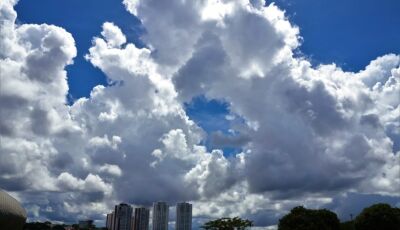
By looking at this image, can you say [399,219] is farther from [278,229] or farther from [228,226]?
[228,226]

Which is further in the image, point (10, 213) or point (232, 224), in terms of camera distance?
point (232, 224)

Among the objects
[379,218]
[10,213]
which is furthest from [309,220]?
[10,213]

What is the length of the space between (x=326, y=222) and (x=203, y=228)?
40627 mm

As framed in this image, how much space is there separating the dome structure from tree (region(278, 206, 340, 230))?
60.9 m

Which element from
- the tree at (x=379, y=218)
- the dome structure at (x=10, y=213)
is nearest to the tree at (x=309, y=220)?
the tree at (x=379, y=218)

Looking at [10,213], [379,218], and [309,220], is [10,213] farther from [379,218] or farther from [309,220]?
[379,218]

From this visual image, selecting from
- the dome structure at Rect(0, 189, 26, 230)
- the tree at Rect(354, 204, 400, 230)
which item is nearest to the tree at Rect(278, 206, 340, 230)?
the tree at Rect(354, 204, 400, 230)

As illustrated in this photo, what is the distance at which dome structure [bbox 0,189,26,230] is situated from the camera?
7775cm

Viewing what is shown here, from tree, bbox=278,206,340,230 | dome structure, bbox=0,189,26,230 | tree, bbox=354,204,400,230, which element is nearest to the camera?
dome structure, bbox=0,189,26,230

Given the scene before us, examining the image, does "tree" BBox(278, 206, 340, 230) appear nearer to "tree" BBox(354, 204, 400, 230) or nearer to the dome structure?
"tree" BBox(354, 204, 400, 230)

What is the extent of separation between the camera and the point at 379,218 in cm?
11212

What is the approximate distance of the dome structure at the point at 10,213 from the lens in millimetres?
77750

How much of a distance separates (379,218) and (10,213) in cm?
7938

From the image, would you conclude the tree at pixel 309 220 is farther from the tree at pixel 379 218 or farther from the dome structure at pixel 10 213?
the dome structure at pixel 10 213
